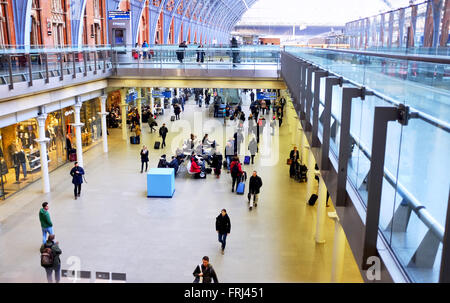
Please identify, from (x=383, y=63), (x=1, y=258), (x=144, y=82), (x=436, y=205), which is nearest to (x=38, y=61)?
(x=1, y=258)

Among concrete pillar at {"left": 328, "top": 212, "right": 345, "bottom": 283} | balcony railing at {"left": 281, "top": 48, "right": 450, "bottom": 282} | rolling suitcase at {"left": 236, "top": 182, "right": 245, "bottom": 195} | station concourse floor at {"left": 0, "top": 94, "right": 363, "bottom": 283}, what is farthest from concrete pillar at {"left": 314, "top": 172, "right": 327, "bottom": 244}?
balcony railing at {"left": 281, "top": 48, "right": 450, "bottom": 282}

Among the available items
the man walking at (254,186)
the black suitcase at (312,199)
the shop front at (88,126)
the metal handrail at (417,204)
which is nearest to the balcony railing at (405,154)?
the metal handrail at (417,204)

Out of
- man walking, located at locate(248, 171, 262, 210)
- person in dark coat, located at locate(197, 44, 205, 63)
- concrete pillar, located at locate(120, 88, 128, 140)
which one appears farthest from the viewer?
concrete pillar, located at locate(120, 88, 128, 140)

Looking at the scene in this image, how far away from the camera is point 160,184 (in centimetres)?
1692

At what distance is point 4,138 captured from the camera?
686 inches

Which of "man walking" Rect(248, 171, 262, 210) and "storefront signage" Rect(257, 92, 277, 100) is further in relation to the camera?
"storefront signage" Rect(257, 92, 277, 100)

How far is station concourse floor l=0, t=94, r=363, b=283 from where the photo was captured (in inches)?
435

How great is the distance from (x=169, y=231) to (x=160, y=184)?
11.8 feet

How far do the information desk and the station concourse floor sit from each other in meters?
0.38

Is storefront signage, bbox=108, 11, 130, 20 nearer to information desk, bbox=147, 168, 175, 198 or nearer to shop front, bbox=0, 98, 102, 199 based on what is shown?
shop front, bbox=0, 98, 102, 199

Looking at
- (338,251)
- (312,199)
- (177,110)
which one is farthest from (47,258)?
(177,110)

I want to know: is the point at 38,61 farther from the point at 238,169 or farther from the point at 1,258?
the point at 238,169

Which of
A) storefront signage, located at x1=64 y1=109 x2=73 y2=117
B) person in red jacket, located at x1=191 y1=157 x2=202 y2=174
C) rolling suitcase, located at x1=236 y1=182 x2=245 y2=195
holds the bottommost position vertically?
rolling suitcase, located at x1=236 y1=182 x2=245 y2=195
